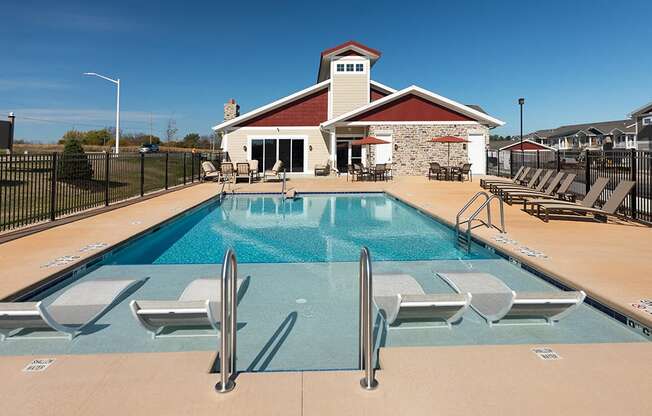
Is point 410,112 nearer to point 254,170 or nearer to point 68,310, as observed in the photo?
point 254,170

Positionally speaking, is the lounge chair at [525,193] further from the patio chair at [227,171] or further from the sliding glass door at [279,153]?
the sliding glass door at [279,153]

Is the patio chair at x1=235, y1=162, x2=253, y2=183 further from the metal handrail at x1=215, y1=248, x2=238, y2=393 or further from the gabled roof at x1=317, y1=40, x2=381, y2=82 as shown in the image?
the metal handrail at x1=215, y1=248, x2=238, y2=393

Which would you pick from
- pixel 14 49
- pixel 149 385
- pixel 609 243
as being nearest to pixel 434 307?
pixel 149 385

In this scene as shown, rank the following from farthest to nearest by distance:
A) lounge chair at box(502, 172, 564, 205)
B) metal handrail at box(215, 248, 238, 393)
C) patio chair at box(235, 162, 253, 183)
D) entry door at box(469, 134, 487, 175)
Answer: entry door at box(469, 134, 487, 175) < patio chair at box(235, 162, 253, 183) < lounge chair at box(502, 172, 564, 205) < metal handrail at box(215, 248, 238, 393)

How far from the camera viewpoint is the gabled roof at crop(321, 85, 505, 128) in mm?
23672

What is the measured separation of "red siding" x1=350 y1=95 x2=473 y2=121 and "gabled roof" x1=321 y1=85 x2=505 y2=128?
23 centimetres

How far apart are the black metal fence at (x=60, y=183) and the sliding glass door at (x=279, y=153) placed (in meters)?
2.29

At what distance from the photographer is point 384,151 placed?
79.9 ft

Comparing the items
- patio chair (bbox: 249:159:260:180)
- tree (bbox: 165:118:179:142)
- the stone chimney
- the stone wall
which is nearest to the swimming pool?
patio chair (bbox: 249:159:260:180)

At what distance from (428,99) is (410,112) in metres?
1.34

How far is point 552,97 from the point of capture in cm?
4209

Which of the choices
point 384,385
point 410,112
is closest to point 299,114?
point 410,112

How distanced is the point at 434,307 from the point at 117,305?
11.1 feet

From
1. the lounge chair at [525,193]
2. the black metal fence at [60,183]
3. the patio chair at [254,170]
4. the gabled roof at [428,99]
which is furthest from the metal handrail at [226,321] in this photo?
the gabled roof at [428,99]
